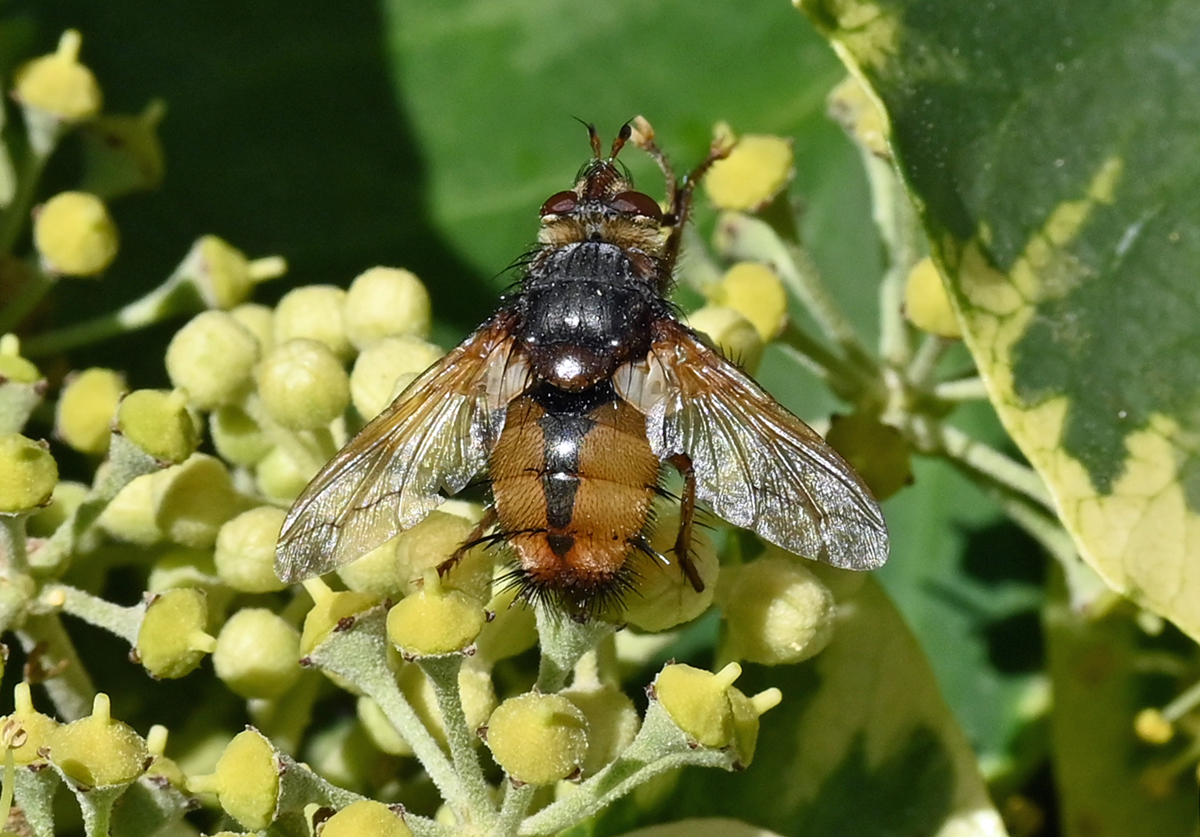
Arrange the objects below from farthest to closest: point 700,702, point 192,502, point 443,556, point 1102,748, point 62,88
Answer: point 1102,748, point 62,88, point 192,502, point 443,556, point 700,702

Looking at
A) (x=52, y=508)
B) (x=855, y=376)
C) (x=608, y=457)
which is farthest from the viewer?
(x=855, y=376)

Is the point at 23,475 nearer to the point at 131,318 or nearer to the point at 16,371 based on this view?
the point at 16,371

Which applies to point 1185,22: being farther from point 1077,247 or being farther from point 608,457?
point 608,457

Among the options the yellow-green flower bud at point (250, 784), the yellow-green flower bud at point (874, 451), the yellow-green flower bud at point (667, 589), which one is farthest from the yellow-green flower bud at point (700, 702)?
the yellow-green flower bud at point (874, 451)

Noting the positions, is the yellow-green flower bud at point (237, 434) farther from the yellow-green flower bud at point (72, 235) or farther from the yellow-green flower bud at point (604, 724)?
the yellow-green flower bud at point (604, 724)

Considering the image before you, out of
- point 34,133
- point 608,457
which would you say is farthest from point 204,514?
point 34,133

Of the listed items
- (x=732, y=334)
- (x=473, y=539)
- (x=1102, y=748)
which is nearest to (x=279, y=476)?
(x=473, y=539)
